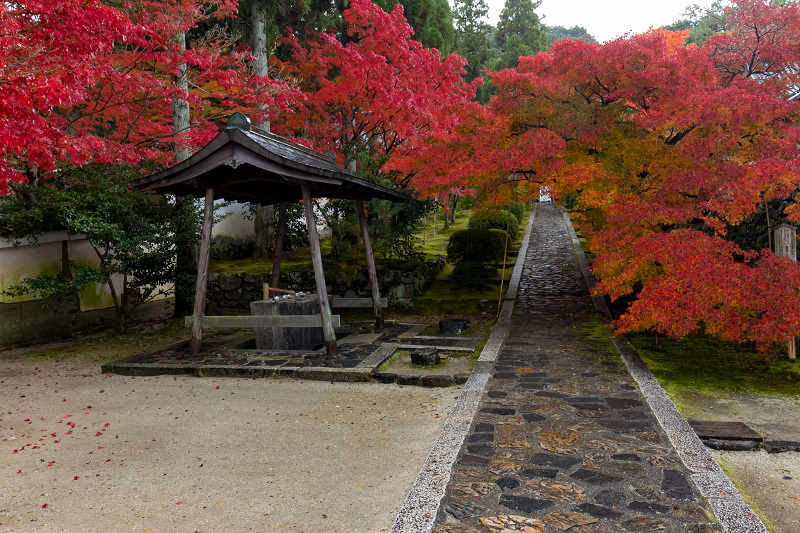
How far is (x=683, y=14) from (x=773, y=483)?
45.7 m

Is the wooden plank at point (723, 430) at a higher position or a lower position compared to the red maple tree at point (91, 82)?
lower

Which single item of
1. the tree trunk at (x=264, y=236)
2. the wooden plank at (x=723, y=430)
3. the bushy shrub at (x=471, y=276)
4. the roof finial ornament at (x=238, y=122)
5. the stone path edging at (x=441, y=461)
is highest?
the roof finial ornament at (x=238, y=122)

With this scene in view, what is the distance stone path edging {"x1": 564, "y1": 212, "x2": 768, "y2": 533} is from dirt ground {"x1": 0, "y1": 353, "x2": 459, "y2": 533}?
2.19m

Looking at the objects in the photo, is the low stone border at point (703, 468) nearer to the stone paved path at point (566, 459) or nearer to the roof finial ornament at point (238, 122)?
the stone paved path at point (566, 459)

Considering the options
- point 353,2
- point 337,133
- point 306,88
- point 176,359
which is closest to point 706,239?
point 176,359

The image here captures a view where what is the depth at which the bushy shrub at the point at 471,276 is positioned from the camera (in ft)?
45.8

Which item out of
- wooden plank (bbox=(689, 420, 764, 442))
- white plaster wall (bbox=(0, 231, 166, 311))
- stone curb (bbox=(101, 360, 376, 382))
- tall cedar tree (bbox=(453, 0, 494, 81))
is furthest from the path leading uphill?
tall cedar tree (bbox=(453, 0, 494, 81))

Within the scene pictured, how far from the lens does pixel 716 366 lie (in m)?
7.25

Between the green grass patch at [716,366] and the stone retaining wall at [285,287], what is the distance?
5.84 metres

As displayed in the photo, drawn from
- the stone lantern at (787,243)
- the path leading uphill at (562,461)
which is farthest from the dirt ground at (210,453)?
the stone lantern at (787,243)

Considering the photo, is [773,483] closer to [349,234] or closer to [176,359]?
[176,359]

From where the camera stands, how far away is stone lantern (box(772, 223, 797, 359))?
714cm

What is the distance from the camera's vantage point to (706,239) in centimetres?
641

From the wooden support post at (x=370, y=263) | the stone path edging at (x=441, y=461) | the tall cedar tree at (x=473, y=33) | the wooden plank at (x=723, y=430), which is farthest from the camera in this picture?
the tall cedar tree at (x=473, y=33)
